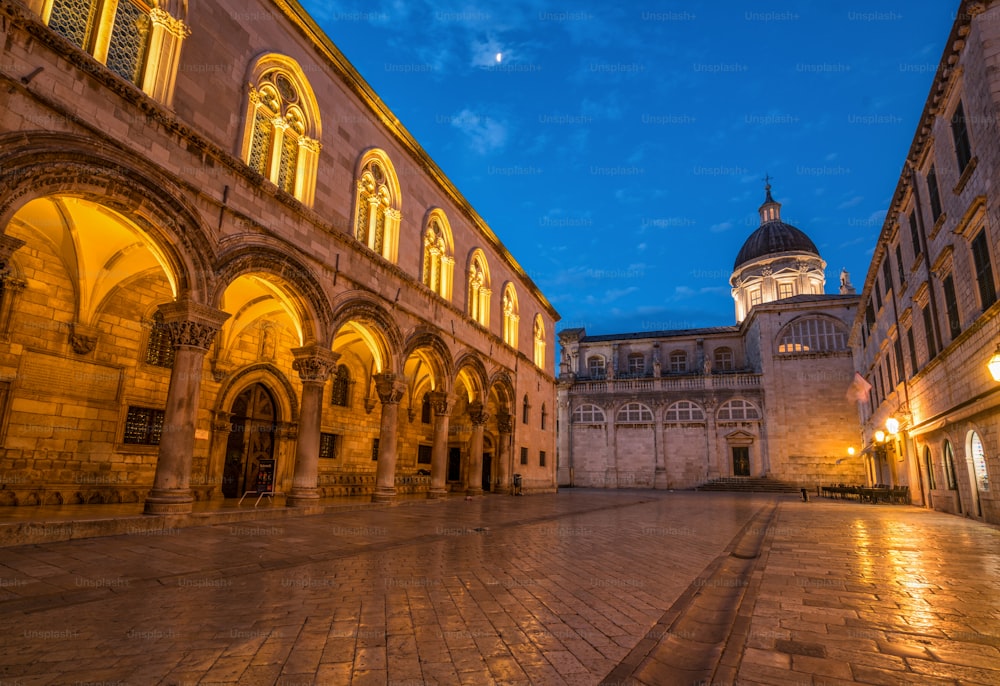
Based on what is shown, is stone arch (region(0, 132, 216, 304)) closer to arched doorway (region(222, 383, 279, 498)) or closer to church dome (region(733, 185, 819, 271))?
arched doorway (region(222, 383, 279, 498))

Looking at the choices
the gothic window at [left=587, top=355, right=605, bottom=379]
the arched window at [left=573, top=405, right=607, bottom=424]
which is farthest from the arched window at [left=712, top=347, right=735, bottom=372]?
the arched window at [left=573, top=405, right=607, bottom=424]

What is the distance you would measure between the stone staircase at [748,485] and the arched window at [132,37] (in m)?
36.7

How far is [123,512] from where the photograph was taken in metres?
9.52

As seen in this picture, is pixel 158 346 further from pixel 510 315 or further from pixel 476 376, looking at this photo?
pixel 510 315

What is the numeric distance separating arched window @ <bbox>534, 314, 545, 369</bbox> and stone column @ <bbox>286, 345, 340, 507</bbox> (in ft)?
57.5

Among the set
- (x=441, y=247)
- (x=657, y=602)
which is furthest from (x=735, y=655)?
(x=441, y=247)

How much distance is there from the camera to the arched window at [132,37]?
28.6ft

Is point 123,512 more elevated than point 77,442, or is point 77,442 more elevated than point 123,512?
point 77,442

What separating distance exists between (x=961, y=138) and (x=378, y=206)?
1498cm

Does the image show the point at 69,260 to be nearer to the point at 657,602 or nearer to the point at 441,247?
the point at 441,247

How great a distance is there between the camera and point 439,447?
18078 millimetres

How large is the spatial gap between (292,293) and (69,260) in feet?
14.9

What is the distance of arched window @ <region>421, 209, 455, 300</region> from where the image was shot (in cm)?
1861

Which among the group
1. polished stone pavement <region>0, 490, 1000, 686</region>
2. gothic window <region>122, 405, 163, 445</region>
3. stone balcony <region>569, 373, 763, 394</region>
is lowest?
polished stone pavement <region>0, 490, 1000, 686</region>
